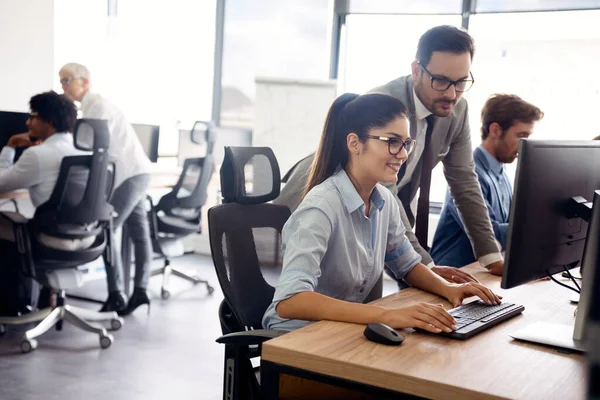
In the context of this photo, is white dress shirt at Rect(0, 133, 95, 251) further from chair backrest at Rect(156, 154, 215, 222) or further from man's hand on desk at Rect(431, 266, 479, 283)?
man's hand on desk at Rect(431, 266, 479, 283)

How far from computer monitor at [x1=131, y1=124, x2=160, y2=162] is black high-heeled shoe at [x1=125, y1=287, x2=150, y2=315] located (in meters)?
1.40

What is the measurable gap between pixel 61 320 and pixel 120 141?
113 cm

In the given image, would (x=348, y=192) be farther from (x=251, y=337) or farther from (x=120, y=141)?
(x=120, y=141)

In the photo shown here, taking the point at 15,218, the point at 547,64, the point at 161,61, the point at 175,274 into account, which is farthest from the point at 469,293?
the point at 161,61

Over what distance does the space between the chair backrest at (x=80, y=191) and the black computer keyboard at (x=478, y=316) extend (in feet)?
7.81

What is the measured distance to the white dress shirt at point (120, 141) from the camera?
4254 mm

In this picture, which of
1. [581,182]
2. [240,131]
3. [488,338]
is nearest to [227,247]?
[488,338]

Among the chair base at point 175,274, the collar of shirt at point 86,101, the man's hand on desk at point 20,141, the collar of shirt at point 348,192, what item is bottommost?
the chair base at point 175,274

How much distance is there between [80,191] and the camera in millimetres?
3576

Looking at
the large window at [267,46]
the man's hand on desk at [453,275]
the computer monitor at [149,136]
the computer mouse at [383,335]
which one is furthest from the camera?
the large window at [267,46]

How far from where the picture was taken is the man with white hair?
4.23 m

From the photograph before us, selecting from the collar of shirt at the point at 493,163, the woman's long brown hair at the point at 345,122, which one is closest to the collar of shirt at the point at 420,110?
the woman's long brown hair at the point at 345,122

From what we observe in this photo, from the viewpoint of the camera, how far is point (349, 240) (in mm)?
1742

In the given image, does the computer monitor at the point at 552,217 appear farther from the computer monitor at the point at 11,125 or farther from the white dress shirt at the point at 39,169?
the computer monitor at the point at 11,125
